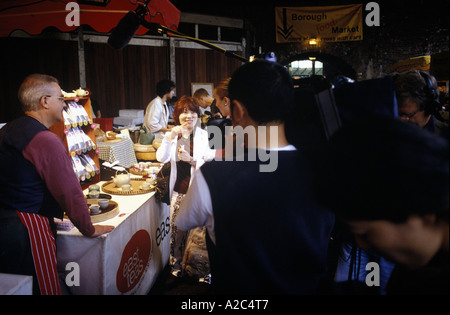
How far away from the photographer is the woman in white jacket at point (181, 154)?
3.26 m

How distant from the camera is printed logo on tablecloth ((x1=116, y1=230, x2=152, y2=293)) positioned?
2.54 metres

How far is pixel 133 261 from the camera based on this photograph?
107 inches

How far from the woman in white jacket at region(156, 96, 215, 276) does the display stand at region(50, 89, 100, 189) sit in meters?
0.74

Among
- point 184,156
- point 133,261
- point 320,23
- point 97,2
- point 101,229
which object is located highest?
point 320,23

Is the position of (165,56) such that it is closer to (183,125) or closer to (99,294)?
(183,125)

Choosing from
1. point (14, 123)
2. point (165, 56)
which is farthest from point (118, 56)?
point (14, 123)

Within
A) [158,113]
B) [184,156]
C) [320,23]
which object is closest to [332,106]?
[184,156]

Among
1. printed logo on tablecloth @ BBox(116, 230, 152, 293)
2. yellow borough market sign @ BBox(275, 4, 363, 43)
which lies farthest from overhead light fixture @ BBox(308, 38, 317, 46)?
printed logo on tablecloth @ BBox(116, 230, 152, 293)

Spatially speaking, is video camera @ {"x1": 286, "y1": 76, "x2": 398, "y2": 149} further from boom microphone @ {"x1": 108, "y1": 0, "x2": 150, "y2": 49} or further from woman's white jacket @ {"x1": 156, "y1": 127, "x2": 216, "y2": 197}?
woman's white jacket @ {"x1": 156, "y1": 127, "x2": 216, "y2": 197}

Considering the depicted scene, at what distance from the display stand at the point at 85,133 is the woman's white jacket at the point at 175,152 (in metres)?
0.77

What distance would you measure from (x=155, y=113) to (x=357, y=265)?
4.60m

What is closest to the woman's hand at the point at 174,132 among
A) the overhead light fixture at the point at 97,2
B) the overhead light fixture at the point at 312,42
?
the overhead light fixture at the point at 97,2

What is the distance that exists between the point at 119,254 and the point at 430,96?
2563 mm

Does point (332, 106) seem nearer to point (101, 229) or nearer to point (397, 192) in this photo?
point (397, 192)
